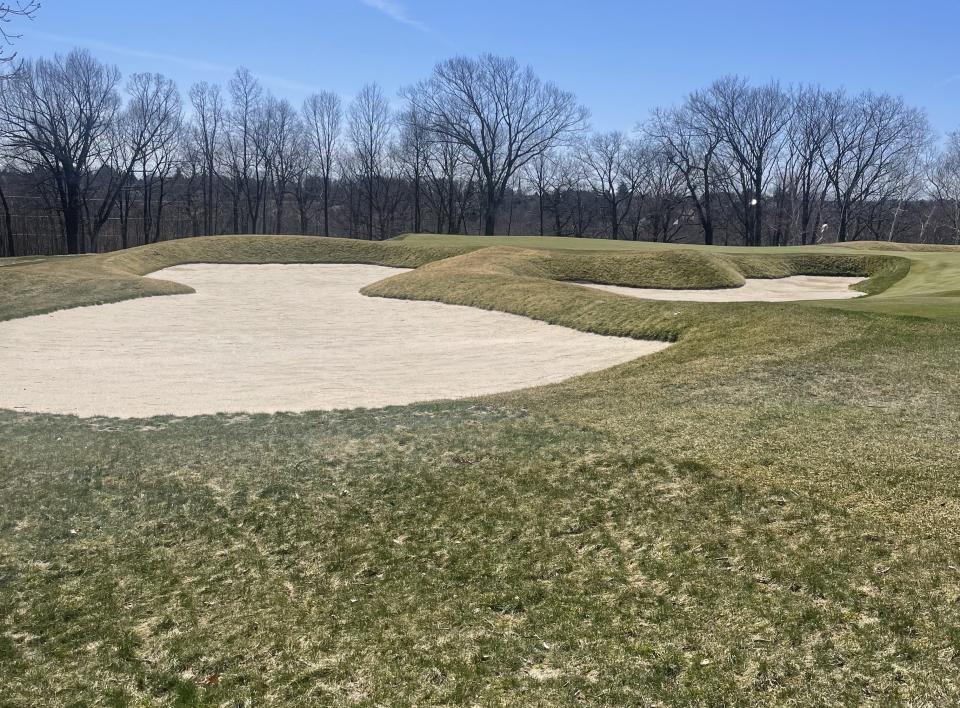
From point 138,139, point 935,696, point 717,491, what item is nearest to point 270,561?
point 717,491

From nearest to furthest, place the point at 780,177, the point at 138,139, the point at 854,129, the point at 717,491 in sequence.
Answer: the point at 717,491, the point at 138,139, the point at 854,129, the point at 780,177

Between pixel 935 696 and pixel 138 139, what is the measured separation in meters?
69.0

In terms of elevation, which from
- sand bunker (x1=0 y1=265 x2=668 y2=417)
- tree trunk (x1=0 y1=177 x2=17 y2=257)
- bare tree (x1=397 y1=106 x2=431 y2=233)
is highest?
bare tree (x1=397 y1=106 x2=431 y2=233)

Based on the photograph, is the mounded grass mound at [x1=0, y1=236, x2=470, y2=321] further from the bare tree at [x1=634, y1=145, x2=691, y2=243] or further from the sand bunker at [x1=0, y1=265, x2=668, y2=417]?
the bare tree at [x1=634, y1=145, x2=691, y2=243]

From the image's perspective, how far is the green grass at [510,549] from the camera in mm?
4008

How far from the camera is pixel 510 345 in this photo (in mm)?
17578

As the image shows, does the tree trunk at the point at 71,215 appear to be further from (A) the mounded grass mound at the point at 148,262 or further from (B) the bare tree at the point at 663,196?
(B) the bare tree at the point at 663,196

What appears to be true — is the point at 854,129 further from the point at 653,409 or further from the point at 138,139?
the point at 653,409

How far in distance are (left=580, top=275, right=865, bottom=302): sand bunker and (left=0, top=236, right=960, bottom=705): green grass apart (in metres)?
15.7

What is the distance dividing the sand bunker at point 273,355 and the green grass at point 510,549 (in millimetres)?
2588

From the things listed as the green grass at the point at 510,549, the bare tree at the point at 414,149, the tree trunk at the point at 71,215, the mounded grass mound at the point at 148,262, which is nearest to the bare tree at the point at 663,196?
the bare tree at the point at 414,149

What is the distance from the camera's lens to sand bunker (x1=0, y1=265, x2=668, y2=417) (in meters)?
12.7

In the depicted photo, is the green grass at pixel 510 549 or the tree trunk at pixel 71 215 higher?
the tree trunk at pixel 71 215

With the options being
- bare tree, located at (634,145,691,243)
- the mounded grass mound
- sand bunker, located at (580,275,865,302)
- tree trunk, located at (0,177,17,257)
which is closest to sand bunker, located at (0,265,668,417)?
the mounded grass mound
